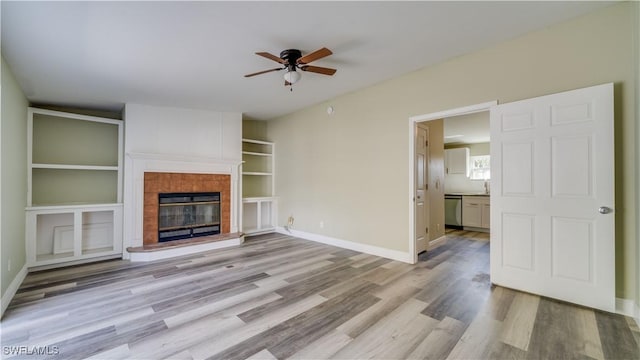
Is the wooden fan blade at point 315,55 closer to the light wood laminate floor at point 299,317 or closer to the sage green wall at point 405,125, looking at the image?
the sage green wall at point 405,125

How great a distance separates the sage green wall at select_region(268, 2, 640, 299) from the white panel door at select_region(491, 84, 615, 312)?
0.46ft

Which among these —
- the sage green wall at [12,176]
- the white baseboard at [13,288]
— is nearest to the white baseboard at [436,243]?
the white baseboard at [13,288]

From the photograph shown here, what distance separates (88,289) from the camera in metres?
2.99

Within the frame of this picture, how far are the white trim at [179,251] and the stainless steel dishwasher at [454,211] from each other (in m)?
5.41

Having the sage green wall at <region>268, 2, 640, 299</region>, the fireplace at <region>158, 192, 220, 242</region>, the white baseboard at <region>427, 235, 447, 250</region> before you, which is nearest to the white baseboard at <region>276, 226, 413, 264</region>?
the sage green wall at <region>268, 2, 640, 299</region>

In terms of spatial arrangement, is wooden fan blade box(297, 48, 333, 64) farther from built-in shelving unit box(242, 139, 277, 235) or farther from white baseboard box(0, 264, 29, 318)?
white baseboard box(0, 264, 29, 318)

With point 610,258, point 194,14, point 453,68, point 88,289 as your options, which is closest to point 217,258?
point 88,289

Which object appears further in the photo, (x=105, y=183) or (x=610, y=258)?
(x=105, y=183)

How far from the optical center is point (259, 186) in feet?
21.4

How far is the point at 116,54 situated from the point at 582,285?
525 centimetres

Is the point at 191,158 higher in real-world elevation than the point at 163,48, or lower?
lower

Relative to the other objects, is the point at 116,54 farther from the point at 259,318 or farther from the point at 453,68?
the point at 453,68

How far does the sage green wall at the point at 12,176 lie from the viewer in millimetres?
2617

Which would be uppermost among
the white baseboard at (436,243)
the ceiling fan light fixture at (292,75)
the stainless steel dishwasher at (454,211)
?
the ceiling fan light fixture at (292,75)
